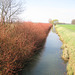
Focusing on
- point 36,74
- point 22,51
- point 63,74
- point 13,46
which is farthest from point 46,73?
point 13,46

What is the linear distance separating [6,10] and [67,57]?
59.3 feet

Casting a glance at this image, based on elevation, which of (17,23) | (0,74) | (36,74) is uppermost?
(17,23)

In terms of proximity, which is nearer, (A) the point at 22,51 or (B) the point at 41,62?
(A) the point at 22,51

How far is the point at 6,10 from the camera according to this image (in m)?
21.1

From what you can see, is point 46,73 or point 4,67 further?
point 46,73

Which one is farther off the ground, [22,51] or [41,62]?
[22,51]

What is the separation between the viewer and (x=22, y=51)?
254 inches

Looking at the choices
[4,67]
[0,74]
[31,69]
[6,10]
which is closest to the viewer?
[0,74]

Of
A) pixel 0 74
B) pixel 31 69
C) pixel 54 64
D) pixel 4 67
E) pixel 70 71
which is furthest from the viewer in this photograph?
pixel 54 64

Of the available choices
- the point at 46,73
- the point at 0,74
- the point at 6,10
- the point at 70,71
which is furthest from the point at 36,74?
the point at 6,10

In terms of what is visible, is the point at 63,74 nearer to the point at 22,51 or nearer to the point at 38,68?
the point at 38,68

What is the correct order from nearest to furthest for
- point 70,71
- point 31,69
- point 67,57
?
point 70,71 < point 31,69 < point 67,57

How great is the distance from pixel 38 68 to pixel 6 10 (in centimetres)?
1809

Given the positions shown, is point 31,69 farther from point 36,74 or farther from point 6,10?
point 6,10
